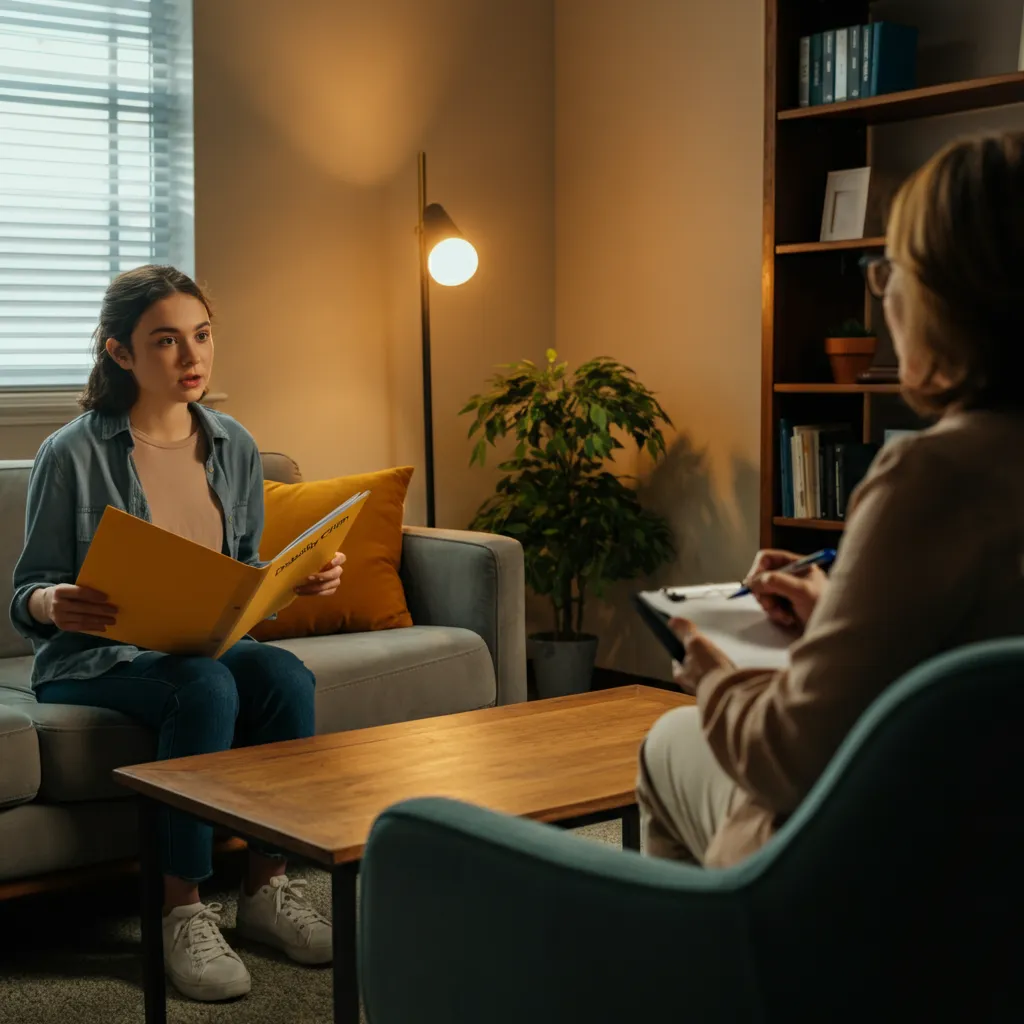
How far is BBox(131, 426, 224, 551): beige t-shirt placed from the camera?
254 centimetres

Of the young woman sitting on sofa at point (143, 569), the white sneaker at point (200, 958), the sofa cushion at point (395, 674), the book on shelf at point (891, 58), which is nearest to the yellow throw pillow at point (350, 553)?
the sofa cushion at point (395, 674)

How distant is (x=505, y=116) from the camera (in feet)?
14.8

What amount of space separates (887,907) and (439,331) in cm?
356

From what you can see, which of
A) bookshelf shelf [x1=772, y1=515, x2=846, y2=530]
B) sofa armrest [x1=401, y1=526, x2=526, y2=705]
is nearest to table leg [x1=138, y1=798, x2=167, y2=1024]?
sofa armrest [x1=401, y1=526, x2=526, y2=705]

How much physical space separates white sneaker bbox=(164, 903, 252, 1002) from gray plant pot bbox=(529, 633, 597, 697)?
1.99 metres

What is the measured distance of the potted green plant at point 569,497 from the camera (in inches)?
157

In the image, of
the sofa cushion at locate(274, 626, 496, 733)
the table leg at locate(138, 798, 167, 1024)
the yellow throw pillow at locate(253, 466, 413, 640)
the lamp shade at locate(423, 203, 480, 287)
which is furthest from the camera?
the lamp shade at locate(423, 203, 480, 287)

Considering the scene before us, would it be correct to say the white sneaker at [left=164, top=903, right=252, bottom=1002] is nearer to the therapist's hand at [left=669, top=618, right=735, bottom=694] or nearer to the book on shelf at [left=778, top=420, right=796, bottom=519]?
the therapist's hand at [left=669, top=618, right=735, bottom=694]

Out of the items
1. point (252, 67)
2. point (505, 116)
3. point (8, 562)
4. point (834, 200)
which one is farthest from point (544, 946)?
point (505, 116)

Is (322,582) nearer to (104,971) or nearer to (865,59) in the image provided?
(104,971)

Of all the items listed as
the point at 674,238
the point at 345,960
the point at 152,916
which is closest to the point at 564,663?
the point at 674,238

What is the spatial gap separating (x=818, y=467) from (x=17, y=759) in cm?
210

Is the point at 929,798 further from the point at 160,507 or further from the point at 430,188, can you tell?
the point at 430,188

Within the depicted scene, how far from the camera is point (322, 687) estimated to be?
270 cm
